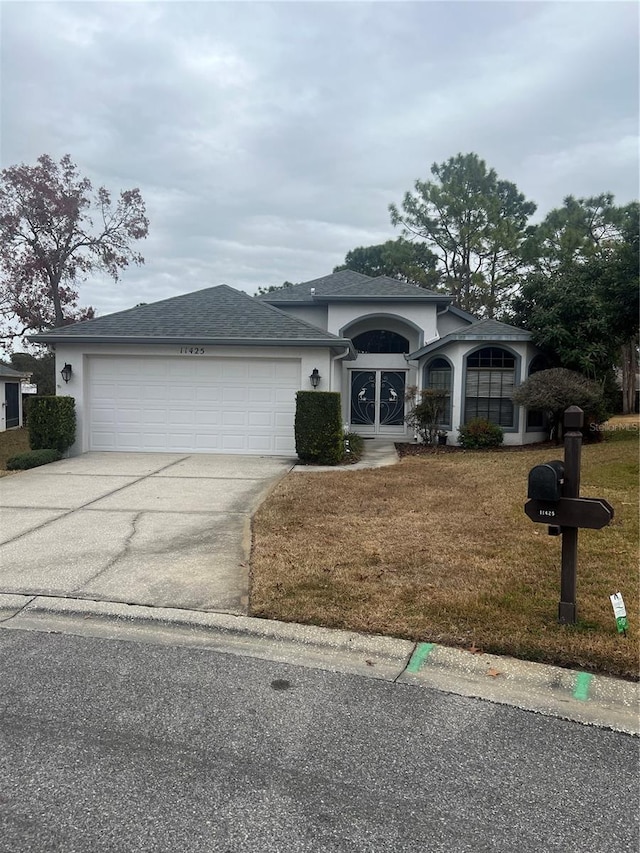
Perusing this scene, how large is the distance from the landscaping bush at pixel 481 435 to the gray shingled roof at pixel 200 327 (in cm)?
437

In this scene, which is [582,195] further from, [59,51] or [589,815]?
[589,815]

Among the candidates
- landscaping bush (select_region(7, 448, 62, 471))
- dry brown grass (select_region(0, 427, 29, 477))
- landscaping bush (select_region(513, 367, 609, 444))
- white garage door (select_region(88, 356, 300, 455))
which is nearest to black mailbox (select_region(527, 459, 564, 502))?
white garage door (select_region(88, 356, 300, 455))

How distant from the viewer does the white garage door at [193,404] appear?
13.0 m

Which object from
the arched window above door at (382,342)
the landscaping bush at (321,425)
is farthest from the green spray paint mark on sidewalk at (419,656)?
the arched window above door at (382,342)

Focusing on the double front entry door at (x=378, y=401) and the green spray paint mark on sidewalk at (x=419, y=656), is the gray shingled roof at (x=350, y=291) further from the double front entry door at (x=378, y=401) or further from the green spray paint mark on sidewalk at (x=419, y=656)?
the green spray paint mark on sidewalk at (x=419, y=656)

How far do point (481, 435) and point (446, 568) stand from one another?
10.1 metres

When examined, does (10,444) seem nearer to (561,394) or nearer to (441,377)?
(441,377)

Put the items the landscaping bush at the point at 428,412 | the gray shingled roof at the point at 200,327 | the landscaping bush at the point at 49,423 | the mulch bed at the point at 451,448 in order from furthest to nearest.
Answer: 1. the landscaping bush at the point at 428,412
2. the mulch bed at the point at 451,448
3. the gray shingled roof at the point at 200,327
4. the landscaping bush at the point at 49,423

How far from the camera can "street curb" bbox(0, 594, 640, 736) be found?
302 cm

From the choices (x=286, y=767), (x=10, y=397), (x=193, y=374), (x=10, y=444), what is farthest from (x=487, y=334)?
(x=10, y=397)

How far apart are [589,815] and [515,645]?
4.50 ft

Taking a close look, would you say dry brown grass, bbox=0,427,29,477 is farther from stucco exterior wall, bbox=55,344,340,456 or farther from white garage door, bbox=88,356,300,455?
white garage door, bbox=88,356,300,455

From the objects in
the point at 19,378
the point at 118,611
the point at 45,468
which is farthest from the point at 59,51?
the point at 19,378

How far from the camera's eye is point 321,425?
11.8 metres
